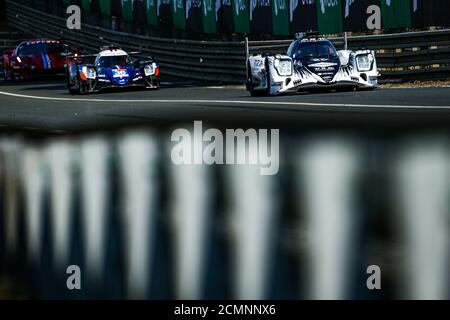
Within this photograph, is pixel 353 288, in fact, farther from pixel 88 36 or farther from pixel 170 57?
pixel 88 36

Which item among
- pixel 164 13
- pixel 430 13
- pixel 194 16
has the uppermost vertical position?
pixel 164 13

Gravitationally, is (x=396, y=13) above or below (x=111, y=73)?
above

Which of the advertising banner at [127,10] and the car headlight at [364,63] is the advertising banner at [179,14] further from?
the car headlight at [364,63]

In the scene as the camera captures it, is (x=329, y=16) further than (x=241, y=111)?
Yes

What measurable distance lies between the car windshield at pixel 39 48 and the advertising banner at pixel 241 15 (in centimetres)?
915

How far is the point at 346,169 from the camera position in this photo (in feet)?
11.3

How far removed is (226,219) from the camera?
155 inches

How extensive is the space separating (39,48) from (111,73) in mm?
10473

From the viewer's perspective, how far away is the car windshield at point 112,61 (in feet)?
81.0

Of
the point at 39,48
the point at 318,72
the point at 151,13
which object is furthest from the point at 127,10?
the point at 318,72

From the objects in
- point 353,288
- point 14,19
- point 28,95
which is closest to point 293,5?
point 28,95

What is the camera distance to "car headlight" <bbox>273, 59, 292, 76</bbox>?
1964 centimetres

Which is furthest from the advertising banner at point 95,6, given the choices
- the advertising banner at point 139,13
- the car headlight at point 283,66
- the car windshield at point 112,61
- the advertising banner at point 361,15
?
the car headlight at point 283,66

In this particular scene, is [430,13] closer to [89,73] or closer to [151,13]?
[89,73]
